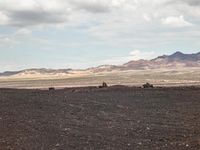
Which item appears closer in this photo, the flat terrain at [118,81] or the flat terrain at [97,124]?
the flat terrain at [97,124]

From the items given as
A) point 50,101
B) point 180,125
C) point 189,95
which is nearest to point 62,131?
point 180,125

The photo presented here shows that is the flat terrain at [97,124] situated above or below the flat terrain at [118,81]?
below

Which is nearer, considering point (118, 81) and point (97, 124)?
point (97, 124)

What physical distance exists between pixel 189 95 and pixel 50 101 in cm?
1398

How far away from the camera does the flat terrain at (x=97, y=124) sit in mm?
16234

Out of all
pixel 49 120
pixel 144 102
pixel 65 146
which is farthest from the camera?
pixel 144 102

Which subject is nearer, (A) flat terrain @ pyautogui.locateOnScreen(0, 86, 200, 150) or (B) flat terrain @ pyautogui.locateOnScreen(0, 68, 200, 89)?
(A) flat terrain @ pyautogui.locateOnScreen(0, 86, 200, 150)

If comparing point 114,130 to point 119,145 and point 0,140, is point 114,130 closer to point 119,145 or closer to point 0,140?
point 119,145

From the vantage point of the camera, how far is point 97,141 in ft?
55.4

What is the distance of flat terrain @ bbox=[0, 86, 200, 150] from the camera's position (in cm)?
1623

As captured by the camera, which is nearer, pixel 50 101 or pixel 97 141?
pixel 97 141

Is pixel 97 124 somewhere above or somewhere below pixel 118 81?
below

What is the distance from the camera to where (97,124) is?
2095cm

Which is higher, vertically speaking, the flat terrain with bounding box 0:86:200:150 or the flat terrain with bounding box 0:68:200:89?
the flat terrain with bounding box 0:68:200:89
